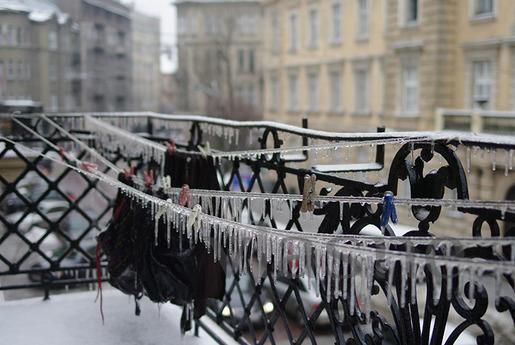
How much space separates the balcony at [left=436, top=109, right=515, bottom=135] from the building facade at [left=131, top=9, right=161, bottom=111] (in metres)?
40.7

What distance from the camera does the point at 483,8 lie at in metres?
20.6

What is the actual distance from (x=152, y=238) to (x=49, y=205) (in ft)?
44.0

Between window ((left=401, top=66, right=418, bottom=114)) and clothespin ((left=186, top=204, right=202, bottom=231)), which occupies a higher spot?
window ((left=401, top=66, right=418, bottom=114))

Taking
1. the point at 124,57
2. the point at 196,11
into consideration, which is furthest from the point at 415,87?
the point at 124,57

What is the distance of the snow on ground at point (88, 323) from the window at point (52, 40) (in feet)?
115

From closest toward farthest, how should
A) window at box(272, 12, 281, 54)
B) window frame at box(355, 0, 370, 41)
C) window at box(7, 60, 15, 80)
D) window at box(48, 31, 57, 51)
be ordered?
window frame at box(355, 0, 370, 41), window at box(7, 60, 15, 80), window at box(272, 12, 281, 54), window at box(48, 31, 57, 51)

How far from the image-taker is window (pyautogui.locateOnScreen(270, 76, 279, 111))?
3556 centimetres

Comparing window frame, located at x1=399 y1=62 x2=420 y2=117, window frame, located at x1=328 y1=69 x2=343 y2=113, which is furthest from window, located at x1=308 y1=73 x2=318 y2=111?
window frame, located at x1=399 y1=62 x2=420 y2=117

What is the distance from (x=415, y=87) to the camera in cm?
2334

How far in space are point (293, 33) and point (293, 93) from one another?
Answer: 3124mm

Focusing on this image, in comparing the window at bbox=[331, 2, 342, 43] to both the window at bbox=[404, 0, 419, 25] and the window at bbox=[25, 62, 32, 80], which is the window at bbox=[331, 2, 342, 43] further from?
the window at bbox=[25, 62, 32, 80]

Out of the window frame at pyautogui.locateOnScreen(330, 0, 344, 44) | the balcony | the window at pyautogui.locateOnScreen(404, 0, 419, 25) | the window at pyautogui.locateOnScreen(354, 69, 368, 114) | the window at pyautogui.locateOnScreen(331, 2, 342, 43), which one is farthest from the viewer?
the window at pyautogui.locateOnScreen(331, 2, 342, 43)

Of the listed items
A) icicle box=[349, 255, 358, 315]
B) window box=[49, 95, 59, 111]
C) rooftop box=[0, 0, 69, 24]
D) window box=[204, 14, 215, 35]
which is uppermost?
window box=[204, 14, 215, 35]

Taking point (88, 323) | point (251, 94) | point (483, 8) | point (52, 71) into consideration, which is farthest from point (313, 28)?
point (88, 323)
